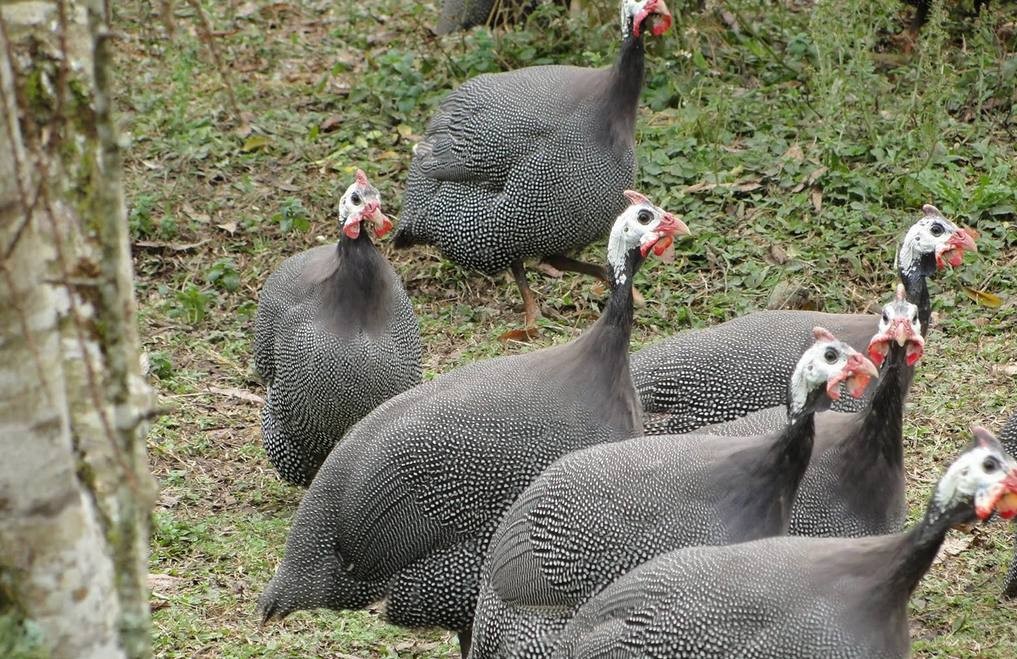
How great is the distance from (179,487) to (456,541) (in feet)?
5.19

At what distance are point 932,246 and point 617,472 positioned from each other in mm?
1609

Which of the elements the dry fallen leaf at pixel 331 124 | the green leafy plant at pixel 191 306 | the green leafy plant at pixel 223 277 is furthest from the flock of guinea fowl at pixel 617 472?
the dry fallen leaf at pixel 331 124

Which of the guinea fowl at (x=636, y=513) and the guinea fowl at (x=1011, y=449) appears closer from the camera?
the guinea fowl at (x=636, y=513)

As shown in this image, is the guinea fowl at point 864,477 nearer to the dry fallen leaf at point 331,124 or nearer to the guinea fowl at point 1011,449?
the guinea fowl at point 1011,449

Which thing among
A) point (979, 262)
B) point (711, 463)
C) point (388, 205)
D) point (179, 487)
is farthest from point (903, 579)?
point (388, 205)

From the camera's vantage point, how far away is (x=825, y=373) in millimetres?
3840

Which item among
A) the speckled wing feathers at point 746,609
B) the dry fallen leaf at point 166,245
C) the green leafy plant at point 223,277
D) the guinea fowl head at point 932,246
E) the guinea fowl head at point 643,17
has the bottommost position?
the green leafy plant at point 223,277

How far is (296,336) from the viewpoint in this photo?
527cm

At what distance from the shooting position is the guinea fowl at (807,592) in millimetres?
3232

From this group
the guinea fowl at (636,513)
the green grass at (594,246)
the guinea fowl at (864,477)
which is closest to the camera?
the guinea fowl at (636,513)

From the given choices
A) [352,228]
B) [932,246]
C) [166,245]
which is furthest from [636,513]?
[166,245]

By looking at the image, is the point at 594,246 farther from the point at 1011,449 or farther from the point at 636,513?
the point at 636,513

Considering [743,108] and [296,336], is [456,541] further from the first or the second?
[743,108]

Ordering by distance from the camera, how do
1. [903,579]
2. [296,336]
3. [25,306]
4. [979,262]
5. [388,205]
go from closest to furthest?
[25,306] → [903,579] → [296,336] → [979,262] → [388,205]
